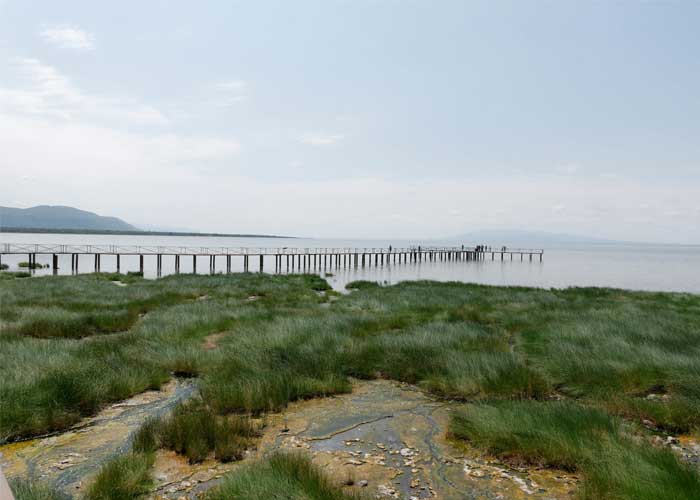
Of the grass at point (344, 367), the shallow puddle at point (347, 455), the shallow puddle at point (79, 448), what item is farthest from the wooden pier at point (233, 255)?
the shallow puddle at point (347, 455)

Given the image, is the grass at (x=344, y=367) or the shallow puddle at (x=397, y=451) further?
the grass at (x=344, y=367)

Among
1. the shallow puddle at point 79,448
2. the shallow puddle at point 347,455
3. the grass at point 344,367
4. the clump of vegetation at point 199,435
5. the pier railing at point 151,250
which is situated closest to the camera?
the shallow puddle at point 347,455

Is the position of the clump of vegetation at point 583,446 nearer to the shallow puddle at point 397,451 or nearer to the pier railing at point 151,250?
the shallow puddle at point 397,451

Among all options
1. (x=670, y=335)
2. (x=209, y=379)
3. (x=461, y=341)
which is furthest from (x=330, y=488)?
(x=670, y=335)

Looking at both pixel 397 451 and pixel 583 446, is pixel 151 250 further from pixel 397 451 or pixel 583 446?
pixel 583 446

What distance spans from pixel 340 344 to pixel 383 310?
7.58 metres

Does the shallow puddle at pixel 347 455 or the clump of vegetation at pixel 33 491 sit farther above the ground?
the clump of vegetation at pixel 33 491

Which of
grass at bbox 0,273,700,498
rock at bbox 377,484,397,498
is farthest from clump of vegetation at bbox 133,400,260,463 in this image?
rock at bbox 377,484,397,498

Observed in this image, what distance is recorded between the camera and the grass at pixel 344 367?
6234 millimetres

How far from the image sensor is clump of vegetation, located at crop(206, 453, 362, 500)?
456 cm

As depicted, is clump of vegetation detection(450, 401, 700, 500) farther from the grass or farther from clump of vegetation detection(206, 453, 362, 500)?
clump of vegetation detection(206, 453, 362, 500)

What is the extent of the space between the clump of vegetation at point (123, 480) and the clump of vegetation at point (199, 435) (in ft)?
1.52

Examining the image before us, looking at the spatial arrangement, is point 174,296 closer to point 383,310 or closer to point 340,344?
point 383,310

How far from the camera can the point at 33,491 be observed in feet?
14.9
